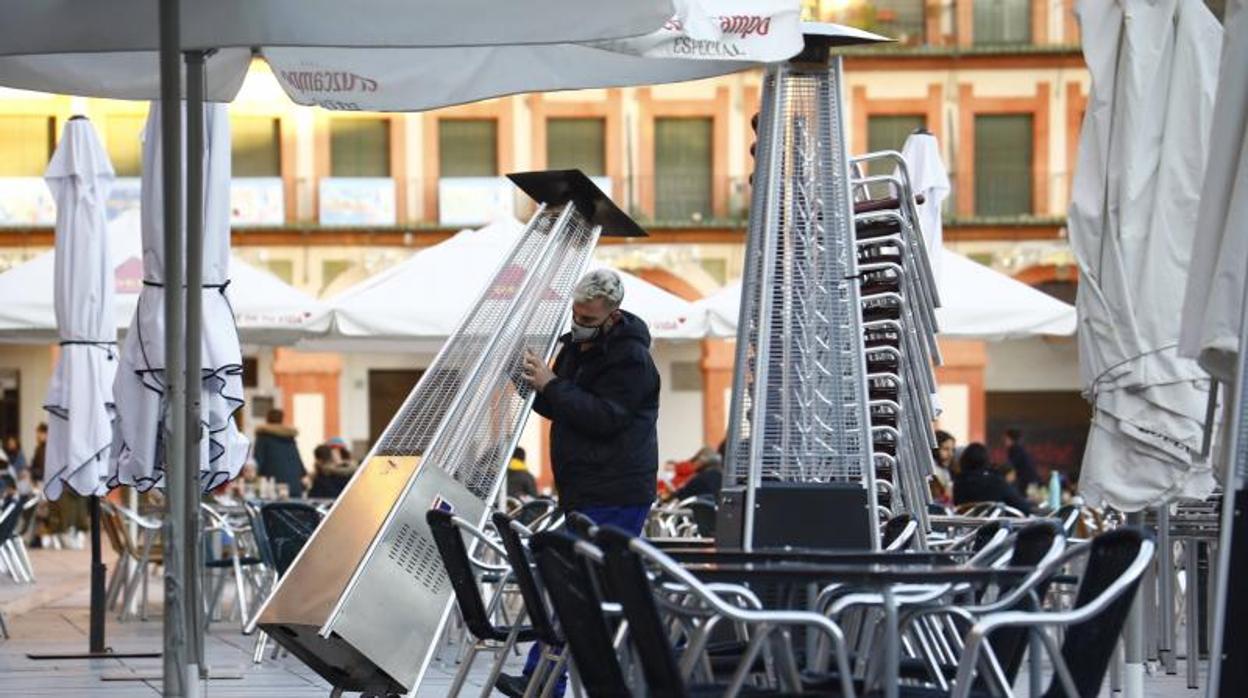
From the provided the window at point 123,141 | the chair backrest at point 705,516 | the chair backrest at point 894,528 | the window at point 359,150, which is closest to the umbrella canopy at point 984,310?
the chair backrest at point 705,516

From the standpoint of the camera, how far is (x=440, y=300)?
1847 cm

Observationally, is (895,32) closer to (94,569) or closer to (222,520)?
(222,520)

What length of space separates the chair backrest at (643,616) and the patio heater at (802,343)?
246cm

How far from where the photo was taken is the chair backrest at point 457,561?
8328mm

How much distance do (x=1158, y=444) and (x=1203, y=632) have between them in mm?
4001

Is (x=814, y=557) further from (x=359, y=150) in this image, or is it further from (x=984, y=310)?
(x=359, y=150)

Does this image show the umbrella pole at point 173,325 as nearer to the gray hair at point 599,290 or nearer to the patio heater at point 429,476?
the patio heater at point 429,476

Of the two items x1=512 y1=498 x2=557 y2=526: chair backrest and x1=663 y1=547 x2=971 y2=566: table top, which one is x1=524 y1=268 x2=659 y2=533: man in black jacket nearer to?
x1=663 y1=547 x2=971 y2=566: table top

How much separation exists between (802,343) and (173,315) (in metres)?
2.48

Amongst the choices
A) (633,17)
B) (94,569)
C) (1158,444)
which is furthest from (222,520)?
(633,17)

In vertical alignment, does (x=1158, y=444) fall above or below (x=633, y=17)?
below

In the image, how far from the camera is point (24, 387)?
4372 centimetres

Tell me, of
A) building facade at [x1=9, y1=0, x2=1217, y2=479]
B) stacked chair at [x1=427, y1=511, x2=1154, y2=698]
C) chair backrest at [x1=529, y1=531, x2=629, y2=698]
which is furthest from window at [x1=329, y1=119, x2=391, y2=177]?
chair backrest at [x1=529, y1=531, x2=629, y2=698]

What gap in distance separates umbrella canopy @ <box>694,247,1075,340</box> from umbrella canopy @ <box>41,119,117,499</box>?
6810 millimetres
